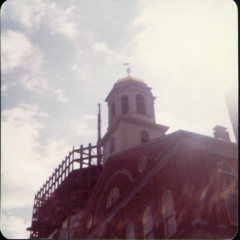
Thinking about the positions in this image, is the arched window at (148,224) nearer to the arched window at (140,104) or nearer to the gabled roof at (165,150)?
the gabled roof at (165,150)

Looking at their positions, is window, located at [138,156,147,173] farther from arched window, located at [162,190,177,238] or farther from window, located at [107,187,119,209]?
arched window, located at [162,190,177,238]

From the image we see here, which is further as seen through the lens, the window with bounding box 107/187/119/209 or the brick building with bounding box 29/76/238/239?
the window with bounding box 107/187/119/209

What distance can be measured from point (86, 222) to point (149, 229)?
371 inches

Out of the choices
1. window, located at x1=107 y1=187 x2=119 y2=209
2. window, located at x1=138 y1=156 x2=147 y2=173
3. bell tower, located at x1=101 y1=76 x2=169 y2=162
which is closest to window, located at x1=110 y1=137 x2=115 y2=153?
bell tower, located at x1=101 y1=76 x2=169 y2=162

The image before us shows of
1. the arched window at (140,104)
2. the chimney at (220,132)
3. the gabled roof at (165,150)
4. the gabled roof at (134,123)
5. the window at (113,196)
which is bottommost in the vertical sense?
the window at (113,196)

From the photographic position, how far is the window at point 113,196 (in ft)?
78.8

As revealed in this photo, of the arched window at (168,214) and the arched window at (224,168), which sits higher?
the arched window at (224,168)

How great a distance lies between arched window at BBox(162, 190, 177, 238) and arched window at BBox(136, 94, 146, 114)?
13648 mm

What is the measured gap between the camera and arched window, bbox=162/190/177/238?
17.3m

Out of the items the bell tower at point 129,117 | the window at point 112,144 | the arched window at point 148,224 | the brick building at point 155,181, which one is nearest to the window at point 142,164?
the brick building at point 155,181

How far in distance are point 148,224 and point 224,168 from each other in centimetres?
546

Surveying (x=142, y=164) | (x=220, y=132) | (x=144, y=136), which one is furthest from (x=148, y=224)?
(x=144, y=136)

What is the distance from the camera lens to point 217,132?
2253 centimetres

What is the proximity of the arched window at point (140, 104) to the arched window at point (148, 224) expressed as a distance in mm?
12914
